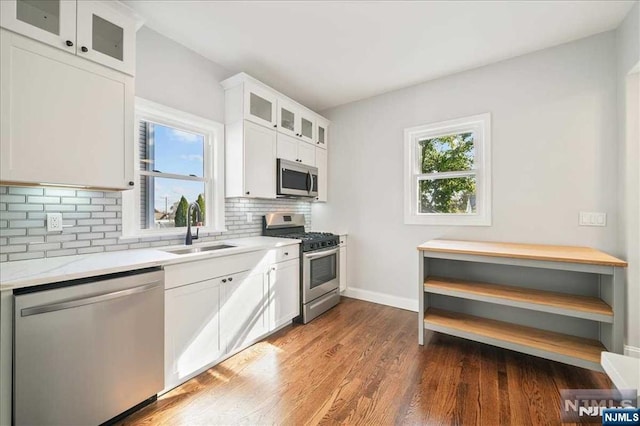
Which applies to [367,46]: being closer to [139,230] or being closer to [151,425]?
[139,230]

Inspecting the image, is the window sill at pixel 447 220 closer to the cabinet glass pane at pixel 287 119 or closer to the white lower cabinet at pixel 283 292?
the white lower cabinet at pixel 283 292

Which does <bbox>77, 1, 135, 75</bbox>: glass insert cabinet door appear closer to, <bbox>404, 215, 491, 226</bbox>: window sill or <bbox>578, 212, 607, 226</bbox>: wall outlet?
<bbox>404, 215, 491, 226</bbox>: window sill

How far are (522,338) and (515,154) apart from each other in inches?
70.5

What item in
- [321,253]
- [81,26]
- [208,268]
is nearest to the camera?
[81,26]

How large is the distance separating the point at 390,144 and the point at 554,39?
181cm

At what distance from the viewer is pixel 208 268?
2049 mm

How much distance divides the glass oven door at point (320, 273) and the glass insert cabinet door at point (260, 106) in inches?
63.7

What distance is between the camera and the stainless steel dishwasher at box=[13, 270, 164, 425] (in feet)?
4.08

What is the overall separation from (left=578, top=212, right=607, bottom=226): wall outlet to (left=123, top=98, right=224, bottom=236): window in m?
3.56

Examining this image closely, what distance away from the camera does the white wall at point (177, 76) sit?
224cm

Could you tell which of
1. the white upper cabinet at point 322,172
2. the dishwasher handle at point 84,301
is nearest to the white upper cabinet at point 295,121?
the white upper cabinet at point 322,172

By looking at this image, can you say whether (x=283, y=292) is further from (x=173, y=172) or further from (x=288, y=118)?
(x=288, y=118)

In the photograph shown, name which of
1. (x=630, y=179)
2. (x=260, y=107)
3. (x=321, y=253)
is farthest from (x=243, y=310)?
(x=630, y=179)

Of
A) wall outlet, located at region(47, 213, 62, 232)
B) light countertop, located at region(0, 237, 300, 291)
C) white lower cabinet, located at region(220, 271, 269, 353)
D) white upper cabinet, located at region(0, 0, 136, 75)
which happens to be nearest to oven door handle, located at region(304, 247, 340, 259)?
white lower cabinet, located at region(220, 271, 269, 353)
